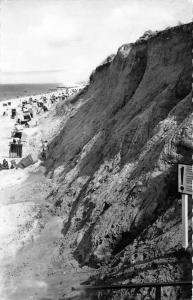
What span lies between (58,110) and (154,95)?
2077 cm

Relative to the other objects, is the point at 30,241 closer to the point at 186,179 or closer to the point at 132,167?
the point at 132,167

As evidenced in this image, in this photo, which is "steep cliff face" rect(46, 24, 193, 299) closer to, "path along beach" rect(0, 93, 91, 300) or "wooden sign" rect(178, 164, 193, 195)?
"path along beach" rect(0, 93, 91, 300)

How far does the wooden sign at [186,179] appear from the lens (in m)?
9.23

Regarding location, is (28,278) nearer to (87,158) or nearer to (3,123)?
(87,158)

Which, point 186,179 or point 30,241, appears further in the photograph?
point 30,241

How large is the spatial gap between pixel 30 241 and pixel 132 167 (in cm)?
486

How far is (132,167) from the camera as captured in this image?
703 inches

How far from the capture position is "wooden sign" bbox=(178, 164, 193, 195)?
364 inches

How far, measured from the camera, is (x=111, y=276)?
42.2 feet

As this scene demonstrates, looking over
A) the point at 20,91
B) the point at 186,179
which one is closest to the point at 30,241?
the point at 186,179

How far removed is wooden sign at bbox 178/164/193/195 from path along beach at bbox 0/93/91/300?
581 centimetres

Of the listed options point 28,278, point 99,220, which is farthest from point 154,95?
point 28,278

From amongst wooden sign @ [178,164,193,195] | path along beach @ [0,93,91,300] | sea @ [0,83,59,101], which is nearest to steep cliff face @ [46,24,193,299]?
path along beach @ [0,93,91,300]

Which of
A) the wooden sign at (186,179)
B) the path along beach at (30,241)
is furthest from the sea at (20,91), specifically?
the wooden sign at (186,179)
